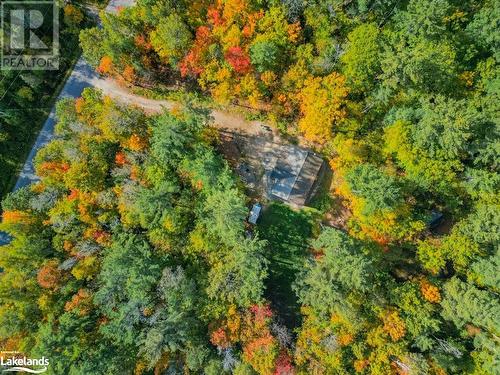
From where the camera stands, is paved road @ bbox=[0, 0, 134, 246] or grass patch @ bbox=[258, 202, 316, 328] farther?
paved road @ bbox=[0, 0, 134, 246]

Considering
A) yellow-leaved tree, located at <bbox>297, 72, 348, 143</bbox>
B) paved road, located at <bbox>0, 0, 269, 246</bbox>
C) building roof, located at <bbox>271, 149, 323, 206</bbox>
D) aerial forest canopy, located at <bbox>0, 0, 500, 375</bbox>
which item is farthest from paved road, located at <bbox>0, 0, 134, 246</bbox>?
yellow-leaved tree, located at <bbox>297, 72, 348, 143</bbox>

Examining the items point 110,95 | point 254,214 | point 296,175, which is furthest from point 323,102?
point 110,95

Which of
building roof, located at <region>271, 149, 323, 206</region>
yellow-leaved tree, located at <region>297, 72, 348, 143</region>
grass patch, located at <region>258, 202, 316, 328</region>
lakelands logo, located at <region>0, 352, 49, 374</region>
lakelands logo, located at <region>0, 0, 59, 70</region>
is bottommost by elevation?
lakelands logo, located at <region>0, 352, 49, 374</region>

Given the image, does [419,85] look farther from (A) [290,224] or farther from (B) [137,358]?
(B) [137,358]

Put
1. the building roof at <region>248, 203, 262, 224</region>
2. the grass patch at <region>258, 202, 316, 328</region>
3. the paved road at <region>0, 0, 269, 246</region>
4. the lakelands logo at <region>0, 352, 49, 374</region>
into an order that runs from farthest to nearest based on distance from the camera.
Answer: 1. the paved road at <region>0, 0, 269, 246</region>
2. the grass patch at <region>258, 202, 316, 328</region>
3. the building roof at <region>248, 203, 262, 224</region>
4. the lakelands logo at <region>0, 352, 49, 374</region>

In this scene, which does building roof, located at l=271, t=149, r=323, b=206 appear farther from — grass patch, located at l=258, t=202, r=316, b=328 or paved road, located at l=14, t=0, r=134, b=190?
paved road, located at l=14, t=0, r=134, b=190

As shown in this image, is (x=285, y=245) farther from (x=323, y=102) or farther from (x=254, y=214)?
(x=323, y=102)

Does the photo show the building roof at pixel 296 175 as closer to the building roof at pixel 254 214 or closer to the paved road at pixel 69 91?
the building roof at pixel 254 214
